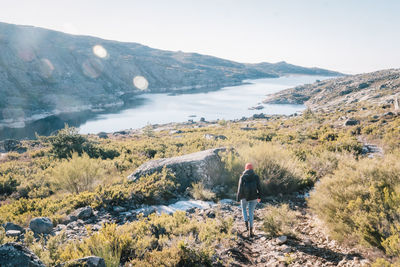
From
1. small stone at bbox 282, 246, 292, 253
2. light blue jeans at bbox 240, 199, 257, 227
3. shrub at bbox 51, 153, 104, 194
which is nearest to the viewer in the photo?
small stone at bbox 282, 246, 292, 253

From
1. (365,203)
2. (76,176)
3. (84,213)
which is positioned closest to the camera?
(365,203)

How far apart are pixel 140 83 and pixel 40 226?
502 feet

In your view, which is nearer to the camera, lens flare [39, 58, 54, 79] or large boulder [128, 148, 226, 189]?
large boulder [128, 148, 226, 189]

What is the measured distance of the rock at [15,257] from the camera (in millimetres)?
2609

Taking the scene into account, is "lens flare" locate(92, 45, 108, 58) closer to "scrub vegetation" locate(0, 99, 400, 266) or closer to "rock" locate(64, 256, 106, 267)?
"scrub vegetation" locate(0, 99, 400, 266)

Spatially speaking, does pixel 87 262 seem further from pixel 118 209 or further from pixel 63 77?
pixel 63 77

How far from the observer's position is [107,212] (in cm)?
651

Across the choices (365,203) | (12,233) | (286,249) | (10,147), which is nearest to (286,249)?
(286,249)

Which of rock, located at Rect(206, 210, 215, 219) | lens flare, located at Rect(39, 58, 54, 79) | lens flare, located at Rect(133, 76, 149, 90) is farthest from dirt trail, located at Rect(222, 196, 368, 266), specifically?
lens flare, located at Rect(133, 76, 149, 90)

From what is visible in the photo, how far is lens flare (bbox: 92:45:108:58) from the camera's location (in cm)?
14999

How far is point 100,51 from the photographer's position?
6152 inches

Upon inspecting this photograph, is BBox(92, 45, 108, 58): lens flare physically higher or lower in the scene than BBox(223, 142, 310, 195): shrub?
higher

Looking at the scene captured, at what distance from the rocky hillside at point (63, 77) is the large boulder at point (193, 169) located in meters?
72.2

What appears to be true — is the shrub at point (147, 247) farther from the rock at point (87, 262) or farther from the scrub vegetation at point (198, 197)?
the rock at point (87, 262)
